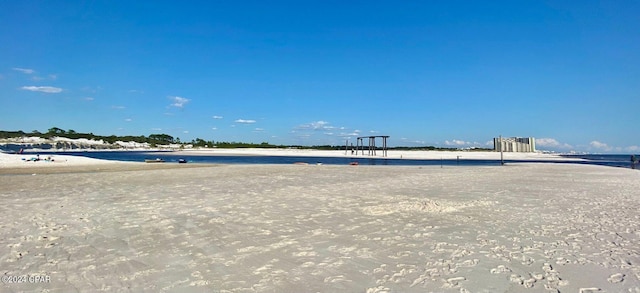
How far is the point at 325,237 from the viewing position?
622 cm

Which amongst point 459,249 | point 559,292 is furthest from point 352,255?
point 559,292

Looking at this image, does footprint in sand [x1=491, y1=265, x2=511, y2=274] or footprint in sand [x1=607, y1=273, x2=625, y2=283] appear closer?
footprint in sand [x1=607, y1=273, x2=625, y2=283]

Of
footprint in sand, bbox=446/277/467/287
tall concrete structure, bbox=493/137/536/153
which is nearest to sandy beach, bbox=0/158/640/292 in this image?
footprint in sand, bbox=446/277/467/287

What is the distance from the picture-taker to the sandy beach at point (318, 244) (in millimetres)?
4109

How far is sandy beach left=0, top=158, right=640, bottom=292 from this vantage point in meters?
4.11

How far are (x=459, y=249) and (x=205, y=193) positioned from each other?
29.2 feet

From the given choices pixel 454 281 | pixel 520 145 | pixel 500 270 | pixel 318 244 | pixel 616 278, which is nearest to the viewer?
pixel 454 281

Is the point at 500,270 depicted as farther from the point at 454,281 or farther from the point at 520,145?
the point at 520,145

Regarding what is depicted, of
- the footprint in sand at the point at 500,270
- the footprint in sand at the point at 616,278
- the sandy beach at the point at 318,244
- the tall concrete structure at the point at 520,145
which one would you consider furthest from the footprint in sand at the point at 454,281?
the tall concrete structure at the point at 520,145

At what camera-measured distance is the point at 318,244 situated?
5762 millimetres

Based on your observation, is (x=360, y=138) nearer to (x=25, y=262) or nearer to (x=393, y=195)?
(x=393, y=195)

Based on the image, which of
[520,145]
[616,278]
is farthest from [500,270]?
[520,145]

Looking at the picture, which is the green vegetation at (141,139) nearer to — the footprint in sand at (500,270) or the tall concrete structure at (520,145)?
the tall concrete structure at (520,145)

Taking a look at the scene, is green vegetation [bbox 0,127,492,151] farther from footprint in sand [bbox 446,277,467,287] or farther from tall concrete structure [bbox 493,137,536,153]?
footprint in sand [bbox 446,277,467,287]
